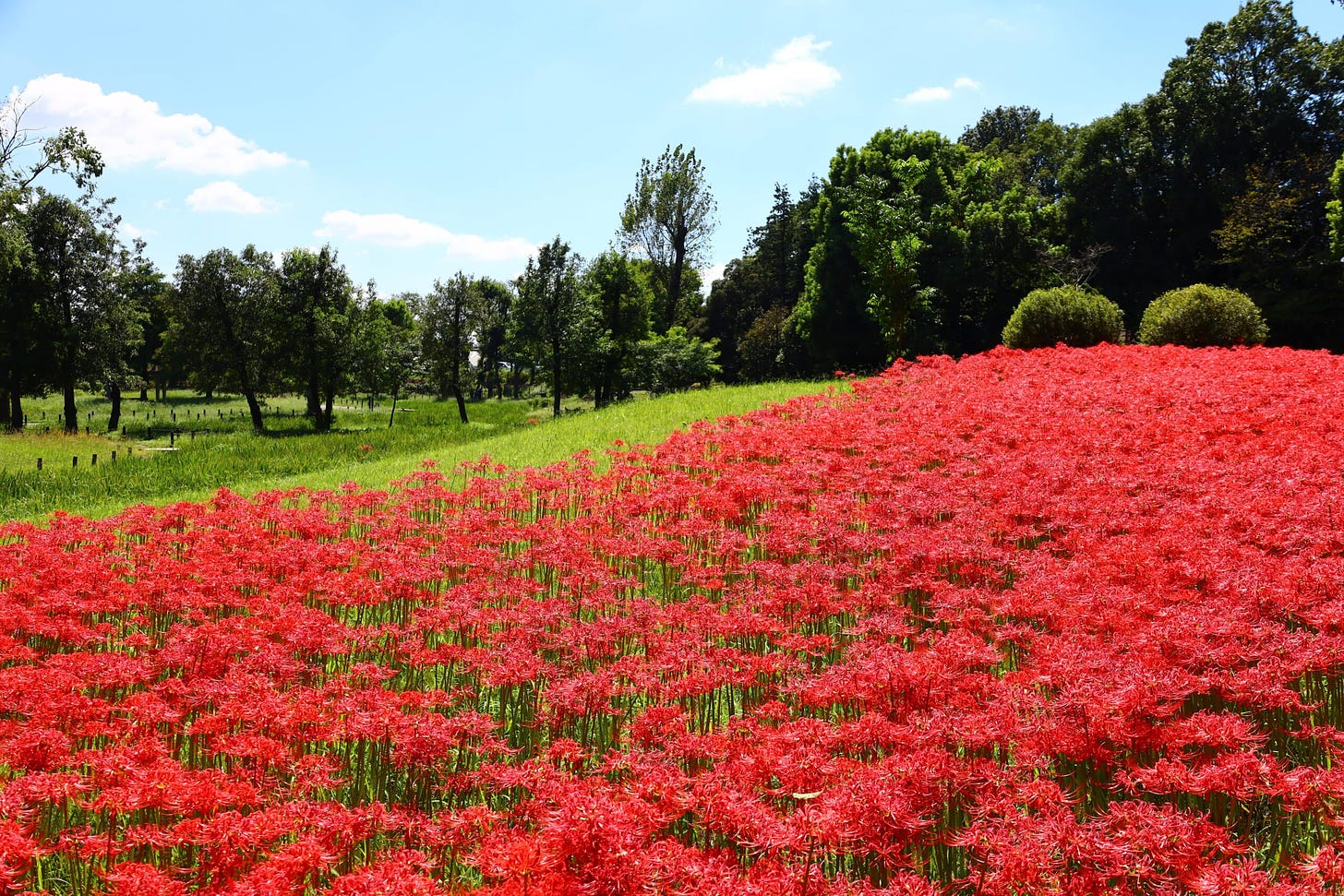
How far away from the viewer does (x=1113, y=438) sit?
11.9 meters

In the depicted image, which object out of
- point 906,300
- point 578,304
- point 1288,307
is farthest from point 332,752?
point 578,304

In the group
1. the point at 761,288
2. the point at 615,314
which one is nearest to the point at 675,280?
the point at 615,314

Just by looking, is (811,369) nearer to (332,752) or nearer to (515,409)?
(515,409)

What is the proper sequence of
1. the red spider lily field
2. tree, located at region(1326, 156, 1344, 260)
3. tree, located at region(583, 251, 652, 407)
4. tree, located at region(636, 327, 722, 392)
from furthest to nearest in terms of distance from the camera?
tree, located at region(636, 327, 722, 392), tree, located at region(583, 251, 652, 407), tree, located at region(1326, 156, 1344, 260), the red spider lily field

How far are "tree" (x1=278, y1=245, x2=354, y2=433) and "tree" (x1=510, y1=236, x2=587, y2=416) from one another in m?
13.6

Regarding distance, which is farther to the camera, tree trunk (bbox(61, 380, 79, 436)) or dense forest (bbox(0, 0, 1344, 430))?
tree trunk (bbox(61, 380, 79, 436))

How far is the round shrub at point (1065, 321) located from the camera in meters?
25.6

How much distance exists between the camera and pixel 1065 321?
1008 inches

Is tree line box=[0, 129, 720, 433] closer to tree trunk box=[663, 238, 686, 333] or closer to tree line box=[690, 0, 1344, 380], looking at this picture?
tree trunk box=[663, 238, 686, 333]

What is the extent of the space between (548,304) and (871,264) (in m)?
25.3

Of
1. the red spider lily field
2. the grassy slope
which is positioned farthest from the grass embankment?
the red spider lily field

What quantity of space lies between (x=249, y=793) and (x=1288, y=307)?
41659mm

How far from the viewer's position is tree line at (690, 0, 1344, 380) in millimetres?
33719

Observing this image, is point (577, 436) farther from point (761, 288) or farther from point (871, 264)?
point (761, 288)
